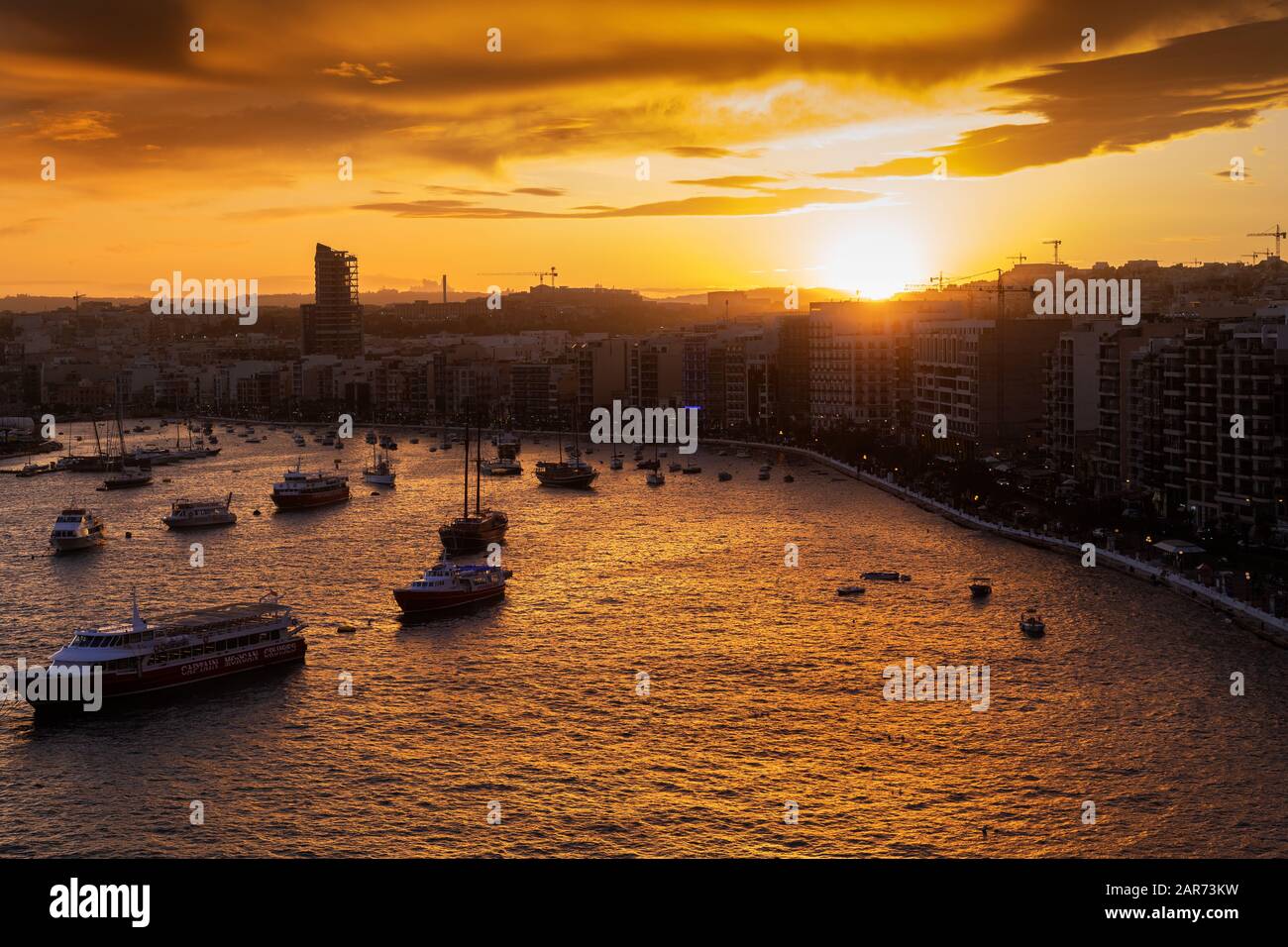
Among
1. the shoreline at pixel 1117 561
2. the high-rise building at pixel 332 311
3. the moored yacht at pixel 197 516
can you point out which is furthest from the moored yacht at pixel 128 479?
the high-rise building at pixel 332 311

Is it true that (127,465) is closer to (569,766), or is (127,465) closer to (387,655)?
(387,655)

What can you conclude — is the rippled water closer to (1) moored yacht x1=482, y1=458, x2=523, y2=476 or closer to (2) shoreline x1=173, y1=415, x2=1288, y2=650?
(2) shoreline x1=173, y1=415, x2=1288, y2=650

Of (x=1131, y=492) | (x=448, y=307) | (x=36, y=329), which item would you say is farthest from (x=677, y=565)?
(x=448, y=307)

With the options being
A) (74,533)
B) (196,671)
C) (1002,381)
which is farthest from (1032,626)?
(1002,381)

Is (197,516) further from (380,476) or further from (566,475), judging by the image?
(566,475)

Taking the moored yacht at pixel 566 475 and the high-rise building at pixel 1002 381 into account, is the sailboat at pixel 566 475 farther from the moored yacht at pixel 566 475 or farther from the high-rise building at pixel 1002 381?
the high-rise building at pixel 1002 381
